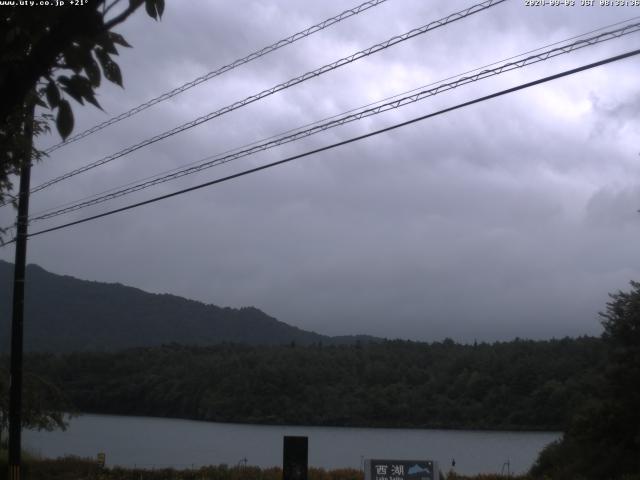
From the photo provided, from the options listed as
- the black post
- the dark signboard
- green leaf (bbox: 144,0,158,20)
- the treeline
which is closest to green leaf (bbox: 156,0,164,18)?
green leaf (bbox: 144,0,158,20)

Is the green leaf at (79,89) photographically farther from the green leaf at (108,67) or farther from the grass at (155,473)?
the grass at (155,473)

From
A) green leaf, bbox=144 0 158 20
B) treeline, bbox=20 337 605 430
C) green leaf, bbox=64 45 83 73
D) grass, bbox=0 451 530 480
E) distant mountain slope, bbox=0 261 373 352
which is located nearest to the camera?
green leaf, bbox=64 45 83 73

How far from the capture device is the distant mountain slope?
81431mm

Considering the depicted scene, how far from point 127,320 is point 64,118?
3804 inches

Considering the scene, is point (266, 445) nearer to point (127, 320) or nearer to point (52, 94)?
point (52, 94)

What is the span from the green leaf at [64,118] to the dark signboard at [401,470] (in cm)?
1056

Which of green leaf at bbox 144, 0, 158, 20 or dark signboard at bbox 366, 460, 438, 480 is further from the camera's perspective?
dark signboard at bbox 366, 460, 438, 480

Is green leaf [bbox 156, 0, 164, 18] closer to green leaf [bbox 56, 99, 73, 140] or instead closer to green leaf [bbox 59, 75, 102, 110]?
green leaf [bbox 59, 75, 102, 110]

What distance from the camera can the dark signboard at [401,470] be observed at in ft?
44.0

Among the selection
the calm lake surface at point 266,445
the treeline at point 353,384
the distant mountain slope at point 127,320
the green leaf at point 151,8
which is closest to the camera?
the green leaf at point 151,8

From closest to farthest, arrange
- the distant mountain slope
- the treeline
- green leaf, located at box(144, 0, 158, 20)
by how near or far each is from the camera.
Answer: green leaf, located at box(144, 0, 158, 20) → the treeline → the distant mountain slope

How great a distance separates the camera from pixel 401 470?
13.5m

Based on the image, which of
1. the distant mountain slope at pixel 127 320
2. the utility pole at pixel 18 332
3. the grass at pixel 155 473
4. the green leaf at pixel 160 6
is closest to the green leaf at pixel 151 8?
the green leaf at pixel 160 6

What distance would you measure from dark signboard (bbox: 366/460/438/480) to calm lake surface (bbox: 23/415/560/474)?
12.1 metres
